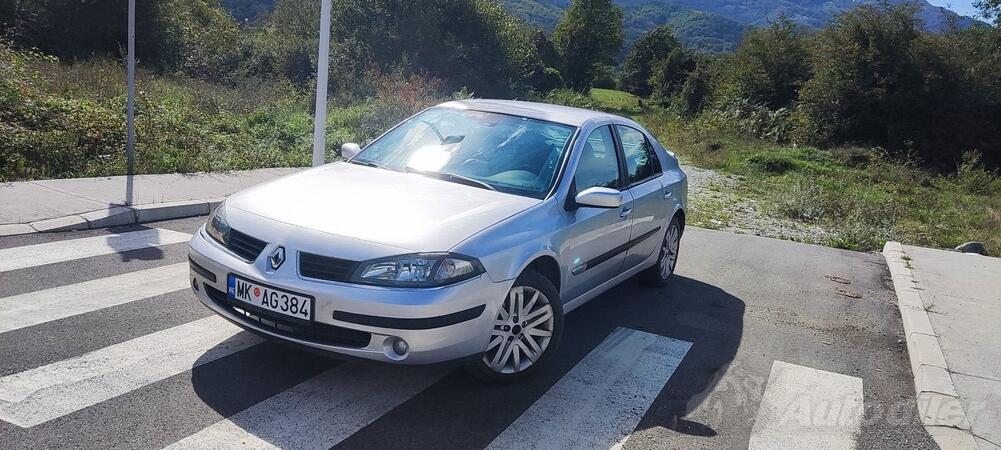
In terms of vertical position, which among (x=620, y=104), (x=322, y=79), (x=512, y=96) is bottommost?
(x=620, y=104)

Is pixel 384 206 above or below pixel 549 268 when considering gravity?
above

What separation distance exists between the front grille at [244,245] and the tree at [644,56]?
72926 mm

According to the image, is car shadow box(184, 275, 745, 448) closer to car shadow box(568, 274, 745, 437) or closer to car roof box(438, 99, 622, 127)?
car shadow box(568, 274, 745, 437)

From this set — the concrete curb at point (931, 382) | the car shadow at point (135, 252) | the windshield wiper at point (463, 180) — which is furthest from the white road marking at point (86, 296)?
the concrete curb at point (931, 382)

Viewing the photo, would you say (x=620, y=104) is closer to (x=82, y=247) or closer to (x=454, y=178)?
(x=82, y=247)

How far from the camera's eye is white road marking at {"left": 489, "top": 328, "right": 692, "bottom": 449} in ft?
13.2

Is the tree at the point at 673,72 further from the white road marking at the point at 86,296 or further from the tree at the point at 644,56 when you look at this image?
the white road marking at the point at 86,296

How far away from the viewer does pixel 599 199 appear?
16.5 ft

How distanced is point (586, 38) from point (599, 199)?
70028 mm

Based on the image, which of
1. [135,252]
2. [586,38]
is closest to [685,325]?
[135,252]

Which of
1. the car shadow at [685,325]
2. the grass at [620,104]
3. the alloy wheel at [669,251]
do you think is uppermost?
the alloy wheel at [669,251]

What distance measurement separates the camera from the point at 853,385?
5.33 metres

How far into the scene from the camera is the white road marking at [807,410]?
14.2 feet

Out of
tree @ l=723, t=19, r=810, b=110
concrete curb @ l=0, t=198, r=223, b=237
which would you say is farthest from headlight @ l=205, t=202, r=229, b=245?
tree @ l=723, t=19, r=810, b=110
